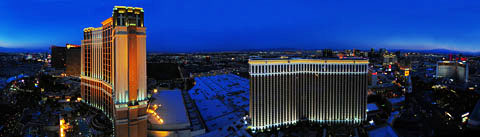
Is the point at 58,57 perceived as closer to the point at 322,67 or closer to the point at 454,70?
→ the point at 322,67

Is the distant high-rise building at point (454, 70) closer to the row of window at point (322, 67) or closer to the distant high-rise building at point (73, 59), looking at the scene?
the row of window at point (322, 67)

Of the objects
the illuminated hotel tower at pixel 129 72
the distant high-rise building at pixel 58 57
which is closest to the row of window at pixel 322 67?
the illuminated hotel tower at pixel 129 72

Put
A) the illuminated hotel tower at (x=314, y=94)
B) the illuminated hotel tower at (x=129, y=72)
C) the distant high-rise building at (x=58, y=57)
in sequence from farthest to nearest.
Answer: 1. the distant high-rise building at (x=58, y=57)
2. the illuminated hotel tower at (x=314, y=94)
3. the illuminated hotel tower at (x=129, y=72)

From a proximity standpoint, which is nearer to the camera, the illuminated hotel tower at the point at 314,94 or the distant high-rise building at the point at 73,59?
the illuminated hotel tower at the point at 314,94

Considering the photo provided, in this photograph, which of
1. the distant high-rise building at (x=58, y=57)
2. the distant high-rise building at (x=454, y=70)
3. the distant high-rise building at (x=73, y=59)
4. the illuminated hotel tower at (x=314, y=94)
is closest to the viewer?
the illuminated hotel tower at (x=314, y=94)

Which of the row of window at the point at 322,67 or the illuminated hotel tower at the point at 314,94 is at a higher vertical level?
the row of window at the point at 322,67

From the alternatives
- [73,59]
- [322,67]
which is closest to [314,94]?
Result: [322,67]
